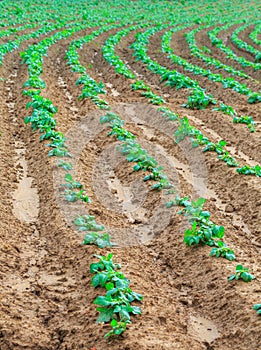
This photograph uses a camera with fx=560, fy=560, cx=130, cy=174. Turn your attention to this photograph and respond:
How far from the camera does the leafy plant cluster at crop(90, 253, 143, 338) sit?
4836mm

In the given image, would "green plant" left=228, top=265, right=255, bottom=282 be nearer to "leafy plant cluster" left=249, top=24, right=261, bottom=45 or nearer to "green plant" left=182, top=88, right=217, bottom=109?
"green plant" left=182, top=88, right=217, bottom=109

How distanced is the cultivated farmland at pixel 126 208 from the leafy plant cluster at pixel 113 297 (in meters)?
0.02

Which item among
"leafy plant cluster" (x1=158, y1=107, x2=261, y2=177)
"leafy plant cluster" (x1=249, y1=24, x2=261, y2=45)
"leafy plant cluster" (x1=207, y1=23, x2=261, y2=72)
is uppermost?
"leafy plant cluster" (x1=158, y1=107, x2=261, y2=177)

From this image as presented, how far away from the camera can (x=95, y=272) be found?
564 centimetres

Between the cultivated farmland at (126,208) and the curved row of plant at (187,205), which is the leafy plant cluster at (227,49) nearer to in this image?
the cultivated farmland at (126,208)

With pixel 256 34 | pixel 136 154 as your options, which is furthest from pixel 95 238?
pixel 256 34

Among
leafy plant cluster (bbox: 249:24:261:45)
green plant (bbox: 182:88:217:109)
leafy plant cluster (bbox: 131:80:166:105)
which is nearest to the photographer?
leafy plant cluster (bbox: 131:80:166:105)

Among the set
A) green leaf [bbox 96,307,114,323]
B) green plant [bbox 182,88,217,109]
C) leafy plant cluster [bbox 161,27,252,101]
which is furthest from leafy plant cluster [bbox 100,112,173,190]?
leafy plant cluster [bbox 161,27,252,101]

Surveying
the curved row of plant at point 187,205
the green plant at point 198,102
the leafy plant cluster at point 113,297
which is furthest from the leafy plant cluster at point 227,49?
the leafy plant cluster at point 113,297

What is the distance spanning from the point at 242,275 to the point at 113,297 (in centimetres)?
137

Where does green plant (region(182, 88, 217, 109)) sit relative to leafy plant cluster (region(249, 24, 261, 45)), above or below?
above

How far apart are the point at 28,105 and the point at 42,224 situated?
467cm

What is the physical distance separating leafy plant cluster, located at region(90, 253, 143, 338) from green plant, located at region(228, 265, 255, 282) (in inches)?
40.0

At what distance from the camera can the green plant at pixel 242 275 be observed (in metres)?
5.60
